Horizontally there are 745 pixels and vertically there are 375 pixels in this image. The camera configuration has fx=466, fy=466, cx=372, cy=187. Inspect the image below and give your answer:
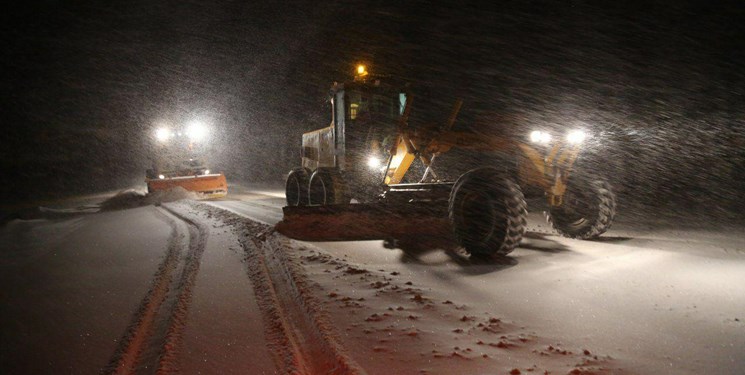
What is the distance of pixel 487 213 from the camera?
635 centimetres

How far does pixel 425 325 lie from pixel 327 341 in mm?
887

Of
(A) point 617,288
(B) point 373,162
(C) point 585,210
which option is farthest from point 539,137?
(B) point 373,162

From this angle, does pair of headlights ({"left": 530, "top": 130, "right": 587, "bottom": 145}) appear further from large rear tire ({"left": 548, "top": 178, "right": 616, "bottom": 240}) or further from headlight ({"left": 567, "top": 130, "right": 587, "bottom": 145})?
large rear tire ({"left": 548, "top": 178, "right": 616, "bottom": 240})

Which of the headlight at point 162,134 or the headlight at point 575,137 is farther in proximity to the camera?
the headlight at point 162,134

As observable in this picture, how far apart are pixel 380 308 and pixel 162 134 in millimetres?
19240

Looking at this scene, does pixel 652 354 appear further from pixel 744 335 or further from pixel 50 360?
pixel 50 360

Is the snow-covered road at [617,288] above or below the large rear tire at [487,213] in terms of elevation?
below

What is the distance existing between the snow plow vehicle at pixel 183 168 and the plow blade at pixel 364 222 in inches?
428

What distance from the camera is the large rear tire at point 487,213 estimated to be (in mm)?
6098

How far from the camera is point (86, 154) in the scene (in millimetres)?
47750

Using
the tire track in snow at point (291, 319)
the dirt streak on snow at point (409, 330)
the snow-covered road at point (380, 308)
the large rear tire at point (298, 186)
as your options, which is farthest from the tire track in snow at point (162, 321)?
the large rear tire at point (298, 186)

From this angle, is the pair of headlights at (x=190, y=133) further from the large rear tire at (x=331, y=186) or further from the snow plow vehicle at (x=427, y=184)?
the large rear tire at (x=331, y=186)

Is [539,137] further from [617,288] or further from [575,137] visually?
[617,288]

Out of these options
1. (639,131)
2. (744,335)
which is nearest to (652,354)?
(744,335)
